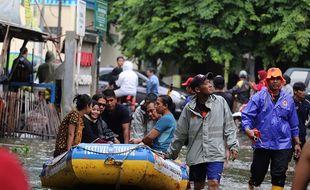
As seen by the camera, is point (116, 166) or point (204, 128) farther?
point (116, 166)

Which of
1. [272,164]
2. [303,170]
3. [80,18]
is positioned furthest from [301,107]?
[80,18]

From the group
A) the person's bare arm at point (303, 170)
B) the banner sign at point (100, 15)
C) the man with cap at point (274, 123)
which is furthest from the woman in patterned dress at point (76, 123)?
the banner sign at point (100, 15)

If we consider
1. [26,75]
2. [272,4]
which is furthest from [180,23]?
[26,75]

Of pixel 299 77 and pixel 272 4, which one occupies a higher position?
pixel 272 4

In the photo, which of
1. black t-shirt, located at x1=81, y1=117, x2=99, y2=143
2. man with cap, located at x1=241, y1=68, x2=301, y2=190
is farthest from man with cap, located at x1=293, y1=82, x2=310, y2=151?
black t-shirt, located at x1=81, y1=117, x2=99, y2=143

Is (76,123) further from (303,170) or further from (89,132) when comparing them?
(303,170)

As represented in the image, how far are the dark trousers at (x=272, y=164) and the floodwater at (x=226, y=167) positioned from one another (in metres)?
1.70

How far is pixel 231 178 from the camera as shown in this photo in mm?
12789

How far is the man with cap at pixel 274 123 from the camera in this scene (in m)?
9.59

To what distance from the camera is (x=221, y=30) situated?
30.6 meters

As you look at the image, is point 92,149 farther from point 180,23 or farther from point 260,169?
point 180,23

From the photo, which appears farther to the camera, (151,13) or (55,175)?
(151,13)

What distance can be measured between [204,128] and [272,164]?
1165 millimetres

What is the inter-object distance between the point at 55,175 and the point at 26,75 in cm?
970
